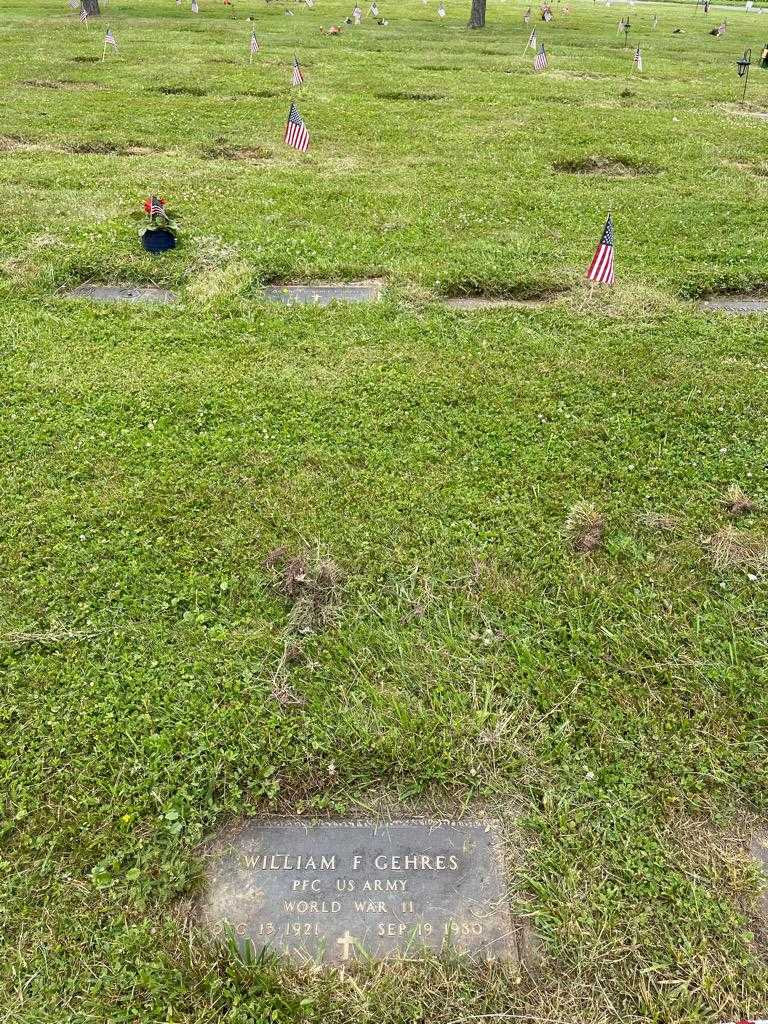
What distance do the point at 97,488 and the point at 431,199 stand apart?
6.35 meters

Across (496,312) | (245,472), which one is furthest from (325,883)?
(496,312)

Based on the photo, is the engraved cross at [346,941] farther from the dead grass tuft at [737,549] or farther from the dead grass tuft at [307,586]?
the dead grass tuft at [737,549]

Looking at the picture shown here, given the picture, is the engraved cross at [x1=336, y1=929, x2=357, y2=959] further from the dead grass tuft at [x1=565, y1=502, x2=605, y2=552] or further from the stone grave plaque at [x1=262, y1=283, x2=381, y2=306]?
the stone grave plaque at [x1=262, y1=283, x2=381, y2=306]

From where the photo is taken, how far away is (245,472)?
470 cm

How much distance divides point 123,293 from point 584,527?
5043mm

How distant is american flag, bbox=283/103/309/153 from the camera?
10.1 m

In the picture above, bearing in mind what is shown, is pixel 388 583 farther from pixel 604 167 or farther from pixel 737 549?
pixel 604 167

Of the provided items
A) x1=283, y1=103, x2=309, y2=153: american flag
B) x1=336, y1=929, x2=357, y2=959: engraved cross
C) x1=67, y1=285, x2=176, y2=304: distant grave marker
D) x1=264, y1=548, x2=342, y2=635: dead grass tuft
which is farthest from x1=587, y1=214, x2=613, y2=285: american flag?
x1=336, y1=929, x2=357, y2=959: engraved cross

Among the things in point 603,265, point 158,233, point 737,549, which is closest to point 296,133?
point 158,233

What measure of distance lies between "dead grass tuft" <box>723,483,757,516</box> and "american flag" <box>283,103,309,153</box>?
8.56m

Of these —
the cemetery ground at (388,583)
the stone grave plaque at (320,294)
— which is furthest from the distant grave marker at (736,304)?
the stone grave plaque at (320,294)

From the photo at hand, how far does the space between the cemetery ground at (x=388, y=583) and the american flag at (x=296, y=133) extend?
1963 mm

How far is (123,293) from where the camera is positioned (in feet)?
22.3

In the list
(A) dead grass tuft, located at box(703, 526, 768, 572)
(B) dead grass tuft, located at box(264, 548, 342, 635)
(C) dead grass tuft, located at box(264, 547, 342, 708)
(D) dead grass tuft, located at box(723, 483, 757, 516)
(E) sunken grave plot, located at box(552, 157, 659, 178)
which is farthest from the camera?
(E) sunken grave plot, located at box(552, 157, 659, 178)
